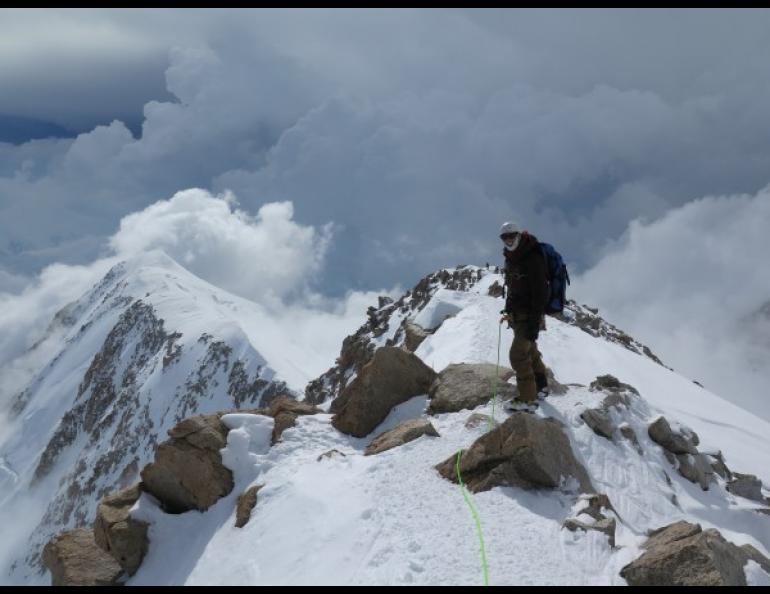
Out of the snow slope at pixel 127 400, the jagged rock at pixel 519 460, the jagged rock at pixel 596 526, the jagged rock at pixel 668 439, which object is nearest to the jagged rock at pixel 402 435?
the jagged rock at pixel 519 460

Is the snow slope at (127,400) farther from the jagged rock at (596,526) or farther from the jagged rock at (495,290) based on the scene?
the jagged rock at (596,526)

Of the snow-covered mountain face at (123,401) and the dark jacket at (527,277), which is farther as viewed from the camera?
the snow-covered mountain face at (123,401)

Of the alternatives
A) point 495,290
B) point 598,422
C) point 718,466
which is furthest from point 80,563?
point 495,290

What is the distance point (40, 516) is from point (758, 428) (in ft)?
491

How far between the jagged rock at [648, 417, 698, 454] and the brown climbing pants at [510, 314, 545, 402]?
3668 millimetres

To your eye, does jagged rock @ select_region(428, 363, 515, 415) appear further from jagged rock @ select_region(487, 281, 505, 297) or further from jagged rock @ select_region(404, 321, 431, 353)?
jagged rock @ select_region(487, 281, 505, 297)

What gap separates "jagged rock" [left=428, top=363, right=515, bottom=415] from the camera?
1328cm

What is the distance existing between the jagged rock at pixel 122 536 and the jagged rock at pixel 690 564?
28.9 feet

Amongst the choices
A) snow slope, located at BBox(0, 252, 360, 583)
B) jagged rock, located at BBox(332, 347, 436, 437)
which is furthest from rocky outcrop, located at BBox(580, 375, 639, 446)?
snow slope, located at BBox(0, 252, 360, 583)

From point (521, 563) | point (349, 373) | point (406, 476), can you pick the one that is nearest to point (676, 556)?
point (521, 563)

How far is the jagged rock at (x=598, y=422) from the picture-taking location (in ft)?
42.5

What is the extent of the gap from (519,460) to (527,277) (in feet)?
12.4

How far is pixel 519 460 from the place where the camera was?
1020 centimetres

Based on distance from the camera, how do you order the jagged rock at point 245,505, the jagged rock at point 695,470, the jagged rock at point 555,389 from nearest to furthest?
the jagged rock at point 245,505 < the jagged rock at point 695,470 < the jagged rock at point 555,389
